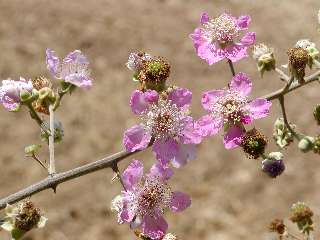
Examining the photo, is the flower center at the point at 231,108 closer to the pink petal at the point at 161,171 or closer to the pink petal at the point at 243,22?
the pink petal at the point at 161,171

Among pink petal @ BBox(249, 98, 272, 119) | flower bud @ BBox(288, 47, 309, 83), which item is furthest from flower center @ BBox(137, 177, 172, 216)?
flower bud @ BBox(288, 47, 309, 83)

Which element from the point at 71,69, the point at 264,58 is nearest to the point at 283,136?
the point at 264,58

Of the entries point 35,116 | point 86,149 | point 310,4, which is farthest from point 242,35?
point 310,4

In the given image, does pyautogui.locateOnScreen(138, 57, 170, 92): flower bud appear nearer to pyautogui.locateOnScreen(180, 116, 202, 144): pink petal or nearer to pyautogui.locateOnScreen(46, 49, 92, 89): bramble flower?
pyautogui.locateOnScreen(180, 116, 202, 144): pink petal

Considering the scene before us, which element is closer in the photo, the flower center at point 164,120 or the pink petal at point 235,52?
the flower center at point 164,120

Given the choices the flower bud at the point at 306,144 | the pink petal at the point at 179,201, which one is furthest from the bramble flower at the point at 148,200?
the flower bud at the point at 306,144

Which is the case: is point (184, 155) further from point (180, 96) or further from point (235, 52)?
point (235, 52)
